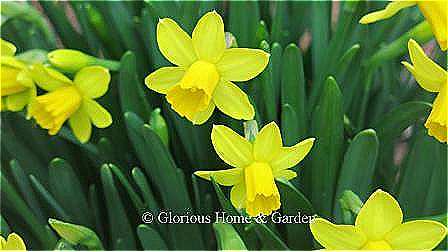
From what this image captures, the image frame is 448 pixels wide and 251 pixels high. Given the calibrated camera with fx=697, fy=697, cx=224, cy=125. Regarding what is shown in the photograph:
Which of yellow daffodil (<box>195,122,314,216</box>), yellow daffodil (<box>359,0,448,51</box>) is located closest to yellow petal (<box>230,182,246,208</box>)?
yellow daffodil (<box>195,122,314,216</box>)

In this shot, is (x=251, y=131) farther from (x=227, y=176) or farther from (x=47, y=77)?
(x=47, y=77)

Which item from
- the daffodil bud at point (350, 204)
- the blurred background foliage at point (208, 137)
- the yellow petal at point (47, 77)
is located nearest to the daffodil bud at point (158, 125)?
the blurred background foliage at point (208, 137)

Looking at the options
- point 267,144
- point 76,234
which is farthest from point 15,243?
point 267,144

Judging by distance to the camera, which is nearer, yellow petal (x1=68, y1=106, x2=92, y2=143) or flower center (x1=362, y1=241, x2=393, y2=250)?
flower center (x1=362, y1=241, x2=393, y2=250)

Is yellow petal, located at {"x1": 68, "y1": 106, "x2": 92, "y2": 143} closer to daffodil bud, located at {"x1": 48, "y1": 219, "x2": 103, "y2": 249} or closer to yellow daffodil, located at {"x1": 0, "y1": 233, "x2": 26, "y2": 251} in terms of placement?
daffodil bud, located at {"x1": 48, "y1": 219, "x2": 103, "y2": 249}

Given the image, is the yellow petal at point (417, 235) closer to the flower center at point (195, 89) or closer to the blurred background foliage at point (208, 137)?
the blurred background foliage at point (208, 137)

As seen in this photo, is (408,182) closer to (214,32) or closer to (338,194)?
(338,194)
